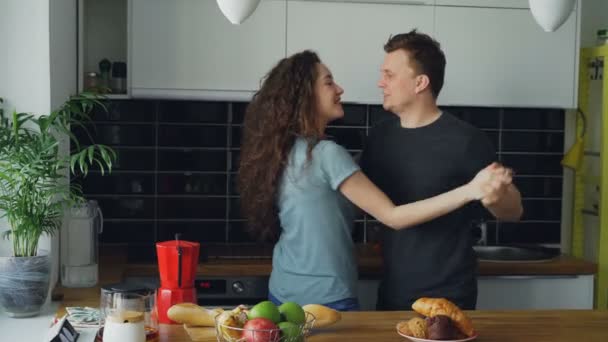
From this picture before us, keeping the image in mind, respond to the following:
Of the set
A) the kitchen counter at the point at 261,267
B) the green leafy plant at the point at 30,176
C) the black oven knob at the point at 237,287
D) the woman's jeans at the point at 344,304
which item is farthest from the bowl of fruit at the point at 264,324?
the black oven knob at the point at 237,287

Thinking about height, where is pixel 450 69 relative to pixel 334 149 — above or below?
above

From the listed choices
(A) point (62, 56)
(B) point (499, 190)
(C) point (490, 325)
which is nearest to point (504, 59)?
(B) point (499, 190)

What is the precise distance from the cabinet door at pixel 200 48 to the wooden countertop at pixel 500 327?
1.40 metres

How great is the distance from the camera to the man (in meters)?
2.95

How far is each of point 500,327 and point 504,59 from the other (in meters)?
1.65

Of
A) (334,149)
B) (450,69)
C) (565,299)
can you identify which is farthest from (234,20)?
(565,299)

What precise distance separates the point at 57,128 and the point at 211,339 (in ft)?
3.22

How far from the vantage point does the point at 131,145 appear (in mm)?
3982

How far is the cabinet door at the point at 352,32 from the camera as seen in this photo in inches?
144

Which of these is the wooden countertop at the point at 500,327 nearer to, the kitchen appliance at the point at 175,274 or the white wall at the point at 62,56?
the kitchen appliance at the point at 175,274

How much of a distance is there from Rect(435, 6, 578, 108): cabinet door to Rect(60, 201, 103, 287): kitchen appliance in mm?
1500

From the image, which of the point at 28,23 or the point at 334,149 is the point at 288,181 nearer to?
the point at 334,149

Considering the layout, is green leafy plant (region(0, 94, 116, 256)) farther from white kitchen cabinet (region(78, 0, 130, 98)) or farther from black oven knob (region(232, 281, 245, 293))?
white kitchen cabinet (region(78, 0, 130, 98))

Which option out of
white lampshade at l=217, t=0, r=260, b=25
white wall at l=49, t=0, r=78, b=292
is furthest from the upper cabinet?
white lampshade at l=217, t=0, r=260, b=25
